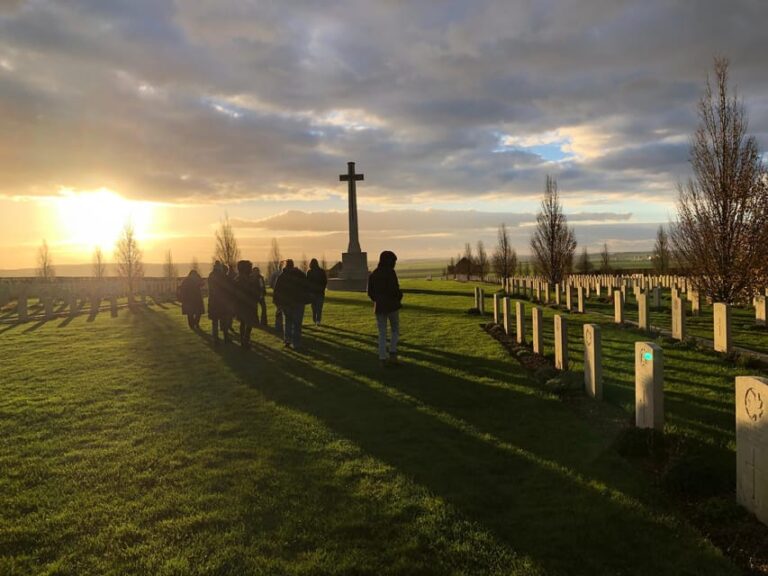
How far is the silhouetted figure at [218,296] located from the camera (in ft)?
37.9

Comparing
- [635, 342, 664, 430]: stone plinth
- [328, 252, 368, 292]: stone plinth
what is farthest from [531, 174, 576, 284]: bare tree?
[635, 342, 664, 430]: stone plinth

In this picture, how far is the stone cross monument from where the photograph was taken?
29.8 metres

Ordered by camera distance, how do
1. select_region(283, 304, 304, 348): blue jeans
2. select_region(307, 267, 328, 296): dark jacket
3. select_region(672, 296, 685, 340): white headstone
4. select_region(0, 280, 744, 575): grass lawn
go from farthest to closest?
1. select_region(307, 267, 328, 296): dark jacket
2. select_region(672, 296, 685, 340): white headstone
3. select_region(283, 304, 304, 348): blue jeans
4. select_region(0, 280, 744, 575): grass lawn

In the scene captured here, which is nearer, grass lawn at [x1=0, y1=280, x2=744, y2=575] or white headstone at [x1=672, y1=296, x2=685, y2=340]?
grass lawn at [x1=0, y1=280, x2=744, y2=575]

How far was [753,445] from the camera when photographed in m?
3.79

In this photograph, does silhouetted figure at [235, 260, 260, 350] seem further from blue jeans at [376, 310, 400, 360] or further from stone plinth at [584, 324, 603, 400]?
stone plinth at [584, 324, 603, 400]

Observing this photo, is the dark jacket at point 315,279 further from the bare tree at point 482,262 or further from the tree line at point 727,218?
the bare tree at point 482,262

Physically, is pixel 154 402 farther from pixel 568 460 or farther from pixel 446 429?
pixel 568 460

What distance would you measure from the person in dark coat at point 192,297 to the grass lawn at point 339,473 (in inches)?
215

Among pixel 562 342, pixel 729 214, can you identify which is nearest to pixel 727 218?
pixel 729 214

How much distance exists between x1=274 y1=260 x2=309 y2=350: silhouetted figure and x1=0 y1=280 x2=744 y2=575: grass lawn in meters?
1.93

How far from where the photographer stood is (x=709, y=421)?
19.0ft

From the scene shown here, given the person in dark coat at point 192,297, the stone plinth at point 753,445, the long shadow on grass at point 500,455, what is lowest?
the long shadow on grass at point 500,455

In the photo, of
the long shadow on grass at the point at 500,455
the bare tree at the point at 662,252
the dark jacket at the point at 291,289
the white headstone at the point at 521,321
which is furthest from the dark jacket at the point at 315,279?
the bare tree at the point at 662,252
